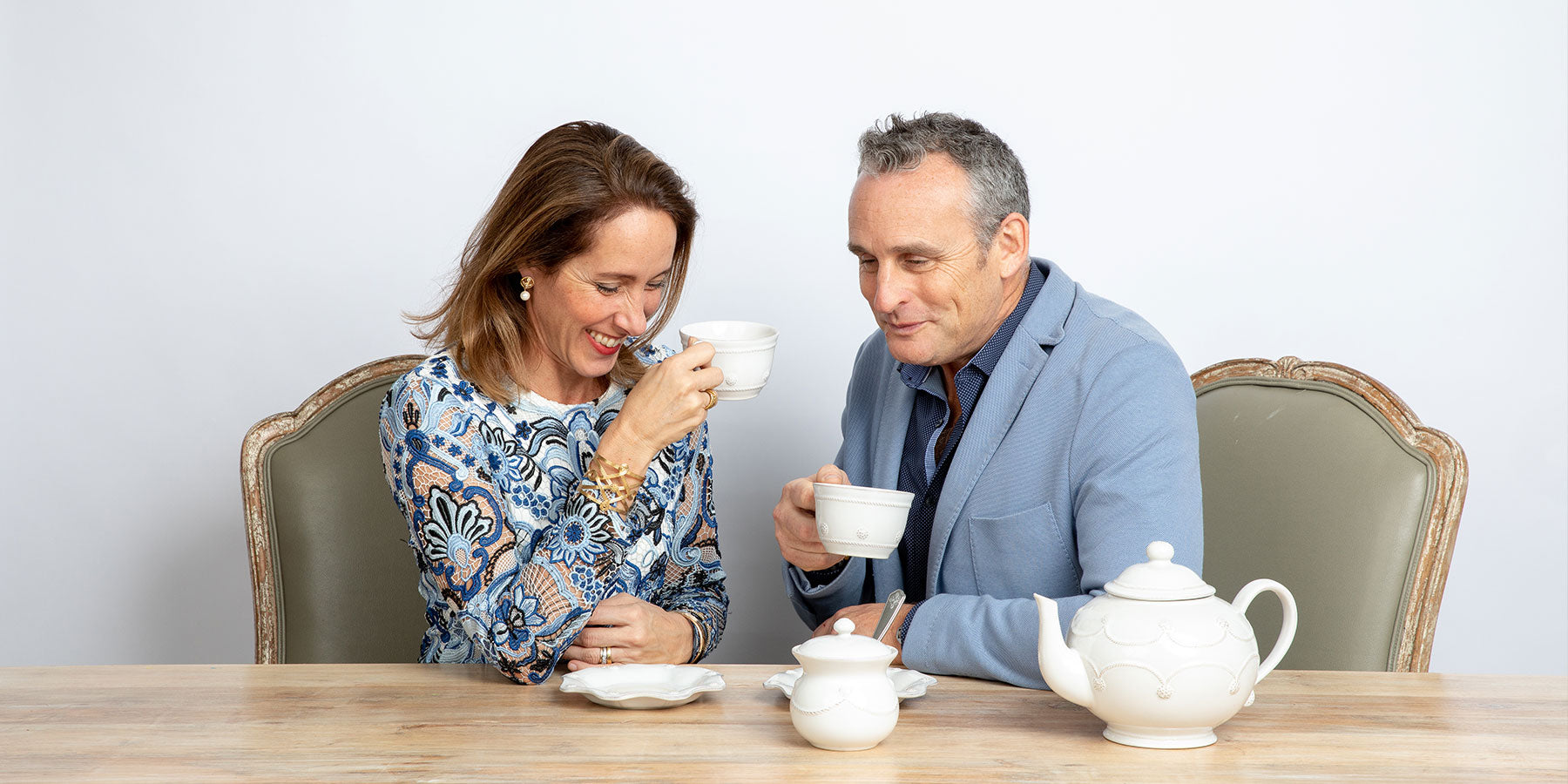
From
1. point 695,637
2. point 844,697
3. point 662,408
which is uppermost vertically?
point 662,408

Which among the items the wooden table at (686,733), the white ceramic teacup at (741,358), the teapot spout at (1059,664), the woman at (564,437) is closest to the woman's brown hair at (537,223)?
the woman at (564,437)

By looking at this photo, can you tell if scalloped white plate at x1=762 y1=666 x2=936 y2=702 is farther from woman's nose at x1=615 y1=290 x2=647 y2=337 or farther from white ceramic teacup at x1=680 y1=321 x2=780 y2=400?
woman's nose at x1=615 y1=290 x2=647 y2=337

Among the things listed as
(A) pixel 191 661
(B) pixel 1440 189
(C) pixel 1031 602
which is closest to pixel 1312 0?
(B) pixel 1440 189

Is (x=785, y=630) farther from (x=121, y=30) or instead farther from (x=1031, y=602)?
(x=121, y=30)

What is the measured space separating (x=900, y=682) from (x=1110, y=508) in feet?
1.41

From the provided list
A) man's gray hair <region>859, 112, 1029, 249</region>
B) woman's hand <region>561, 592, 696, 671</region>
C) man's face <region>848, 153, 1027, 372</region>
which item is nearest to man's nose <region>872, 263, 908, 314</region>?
man's face <region>848, 153, 1027, 372</region>

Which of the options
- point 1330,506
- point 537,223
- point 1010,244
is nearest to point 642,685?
point 537,223

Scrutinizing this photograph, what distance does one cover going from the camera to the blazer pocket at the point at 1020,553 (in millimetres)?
1806

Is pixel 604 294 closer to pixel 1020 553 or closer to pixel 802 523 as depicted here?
pixel 802 523

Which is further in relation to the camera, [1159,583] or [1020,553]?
[1020,553]

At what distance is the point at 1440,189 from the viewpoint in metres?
2.66

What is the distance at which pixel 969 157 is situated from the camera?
193cm

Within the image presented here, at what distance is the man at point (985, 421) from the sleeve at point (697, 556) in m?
0.16

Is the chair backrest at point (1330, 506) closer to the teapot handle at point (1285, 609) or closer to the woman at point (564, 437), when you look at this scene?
the teapot handle at point (1285, 609)
